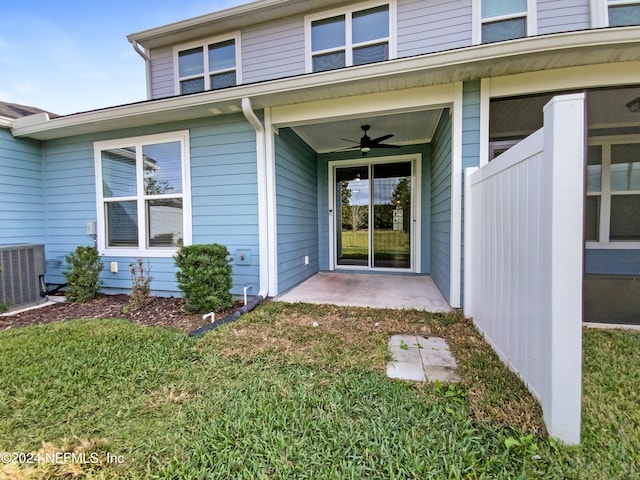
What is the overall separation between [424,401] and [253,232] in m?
2.83

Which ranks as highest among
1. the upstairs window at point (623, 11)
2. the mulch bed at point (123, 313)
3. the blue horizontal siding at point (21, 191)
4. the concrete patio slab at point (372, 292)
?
the upstairs window at point (623, 11)

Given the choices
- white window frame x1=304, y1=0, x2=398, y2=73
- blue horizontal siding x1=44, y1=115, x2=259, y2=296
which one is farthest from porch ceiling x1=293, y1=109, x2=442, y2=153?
blue horizontal siding x1=44, y1=115, x2=259, y2=296

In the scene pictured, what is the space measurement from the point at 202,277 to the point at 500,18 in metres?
5.51

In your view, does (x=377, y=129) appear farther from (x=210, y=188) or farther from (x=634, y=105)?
(x=634, y=105)

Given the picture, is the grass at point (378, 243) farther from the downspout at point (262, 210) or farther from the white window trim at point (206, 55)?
the white window trim at point (206, 55)

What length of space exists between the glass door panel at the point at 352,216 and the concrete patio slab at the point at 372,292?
1.95ft

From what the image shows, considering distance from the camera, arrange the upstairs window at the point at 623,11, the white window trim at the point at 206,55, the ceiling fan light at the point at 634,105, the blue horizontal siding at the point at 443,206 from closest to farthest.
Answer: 1. the ceiling fan light at the point at 634,105
2. the blue horizontal siding at the point at 443,206
3. the upstairs window at the point at 623,11
4. the white window trim at the point at 206,55

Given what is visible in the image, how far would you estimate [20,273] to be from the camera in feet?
11.9

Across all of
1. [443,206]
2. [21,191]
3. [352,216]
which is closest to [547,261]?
[443,206]

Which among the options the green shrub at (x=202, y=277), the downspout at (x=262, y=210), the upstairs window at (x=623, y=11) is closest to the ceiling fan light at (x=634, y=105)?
the upstairs window at (x=623, y=11)

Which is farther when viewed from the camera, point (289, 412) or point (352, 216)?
point (352, 216)

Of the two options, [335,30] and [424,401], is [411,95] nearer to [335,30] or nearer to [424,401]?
[335,30]

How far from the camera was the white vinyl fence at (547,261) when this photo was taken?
47.6 inches

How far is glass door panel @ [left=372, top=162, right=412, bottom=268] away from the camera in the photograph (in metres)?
5.34
